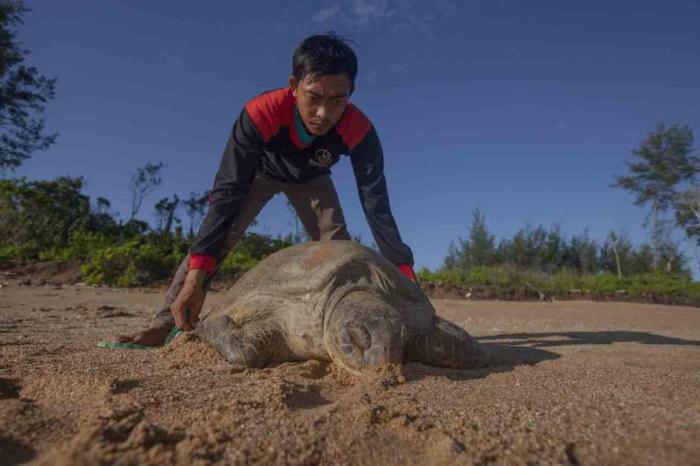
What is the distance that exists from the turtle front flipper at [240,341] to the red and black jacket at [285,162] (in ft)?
1.47

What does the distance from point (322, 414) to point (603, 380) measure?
145cm

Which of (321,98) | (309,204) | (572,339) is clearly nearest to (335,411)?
(321,98)

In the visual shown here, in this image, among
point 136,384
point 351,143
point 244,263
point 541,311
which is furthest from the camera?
point 244,263

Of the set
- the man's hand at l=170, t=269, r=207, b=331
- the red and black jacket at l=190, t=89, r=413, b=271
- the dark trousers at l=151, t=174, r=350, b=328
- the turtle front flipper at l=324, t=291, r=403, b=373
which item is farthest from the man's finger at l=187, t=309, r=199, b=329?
the turtle front flipper at l=324, t=291, r=403, b=373

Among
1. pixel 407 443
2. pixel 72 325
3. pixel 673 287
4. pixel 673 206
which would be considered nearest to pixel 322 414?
pixel 407 443

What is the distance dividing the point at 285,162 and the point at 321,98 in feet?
2.67

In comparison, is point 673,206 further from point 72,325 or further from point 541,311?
point 72,325

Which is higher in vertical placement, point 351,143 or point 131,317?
point 351,143

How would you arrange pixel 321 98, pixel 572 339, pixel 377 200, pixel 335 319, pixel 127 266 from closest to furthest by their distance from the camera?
1. pixel 335 319
2. pixel 321 98
3. pixel 377 200
4. pixel 572 339
5. pixel 127 266

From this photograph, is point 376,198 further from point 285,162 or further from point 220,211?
point 220,211

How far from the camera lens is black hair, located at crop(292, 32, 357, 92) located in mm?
2893

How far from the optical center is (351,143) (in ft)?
11.3

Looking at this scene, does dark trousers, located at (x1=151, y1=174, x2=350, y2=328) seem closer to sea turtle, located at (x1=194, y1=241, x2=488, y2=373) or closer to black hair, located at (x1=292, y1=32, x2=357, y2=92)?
sea turtle, located at (x1=194, y1=241, x2=488, y2=373)

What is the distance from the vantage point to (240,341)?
8.15 ft
